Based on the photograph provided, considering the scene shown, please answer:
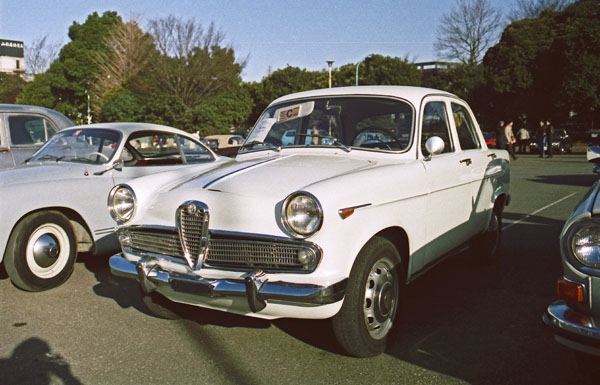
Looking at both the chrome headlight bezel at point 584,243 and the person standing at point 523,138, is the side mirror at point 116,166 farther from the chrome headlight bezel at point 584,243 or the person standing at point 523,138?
the person standing at point 523,138

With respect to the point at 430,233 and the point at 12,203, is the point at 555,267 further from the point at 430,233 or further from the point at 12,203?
the point at 12,203

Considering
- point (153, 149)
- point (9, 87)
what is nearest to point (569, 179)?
point (153, 149)

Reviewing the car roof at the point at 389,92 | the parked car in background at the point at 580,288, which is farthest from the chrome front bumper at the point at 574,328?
the car roof at the point at 389,92

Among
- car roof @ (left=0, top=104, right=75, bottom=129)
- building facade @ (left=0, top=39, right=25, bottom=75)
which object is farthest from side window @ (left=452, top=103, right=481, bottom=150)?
building facade @ (left=0, top=39, right=25, bottom=75)

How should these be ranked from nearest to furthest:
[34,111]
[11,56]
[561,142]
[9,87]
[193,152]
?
1. [193,152]
2. [34,111]
3. [561,142]
4. [9,87]
5. [11,56]

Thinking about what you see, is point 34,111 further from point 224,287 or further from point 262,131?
point 224,287

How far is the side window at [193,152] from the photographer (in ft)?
21.0

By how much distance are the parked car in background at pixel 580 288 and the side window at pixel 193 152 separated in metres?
4.69

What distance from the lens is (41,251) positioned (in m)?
4.91

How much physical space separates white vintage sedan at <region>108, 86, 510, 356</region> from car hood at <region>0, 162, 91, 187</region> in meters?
1.65

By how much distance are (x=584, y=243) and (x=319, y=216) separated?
1379 millimetres

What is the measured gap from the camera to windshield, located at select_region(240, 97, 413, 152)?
14.0 feet

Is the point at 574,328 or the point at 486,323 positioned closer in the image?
the point at 574,328

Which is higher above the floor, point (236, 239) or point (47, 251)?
point (236, 239)
